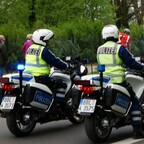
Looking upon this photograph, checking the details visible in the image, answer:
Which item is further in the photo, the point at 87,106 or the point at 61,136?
the point at 61,136

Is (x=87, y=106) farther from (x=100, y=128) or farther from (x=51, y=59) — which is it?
(x=51, y=59)

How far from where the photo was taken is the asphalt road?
829 cm

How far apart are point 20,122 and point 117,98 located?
74.2 inches

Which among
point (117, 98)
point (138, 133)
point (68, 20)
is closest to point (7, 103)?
point (117, 98)

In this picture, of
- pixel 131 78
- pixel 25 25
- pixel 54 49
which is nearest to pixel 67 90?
pixel 131 78

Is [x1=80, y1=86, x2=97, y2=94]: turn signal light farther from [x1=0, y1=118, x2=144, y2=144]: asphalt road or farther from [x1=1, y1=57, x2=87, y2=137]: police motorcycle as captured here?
[x1=0, y1=118, x2=144, y2=144]: asphalt road

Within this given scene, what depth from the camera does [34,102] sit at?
8.62 meters

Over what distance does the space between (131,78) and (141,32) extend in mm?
26298

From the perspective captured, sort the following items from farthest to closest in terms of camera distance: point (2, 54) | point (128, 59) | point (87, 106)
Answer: point (2, 54) → point (128, 59) → point (87, 106)

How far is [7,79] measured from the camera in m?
8.54

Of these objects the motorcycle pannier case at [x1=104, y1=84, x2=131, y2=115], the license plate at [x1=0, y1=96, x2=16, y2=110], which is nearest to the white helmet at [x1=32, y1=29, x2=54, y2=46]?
the license plate at [x1=0, y1=96, x2=16, y2=110]

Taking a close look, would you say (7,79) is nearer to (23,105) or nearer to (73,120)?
Answer: (23,105)

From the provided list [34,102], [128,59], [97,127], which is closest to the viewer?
[97,127]

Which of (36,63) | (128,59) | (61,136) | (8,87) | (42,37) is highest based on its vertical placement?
(42,37)
